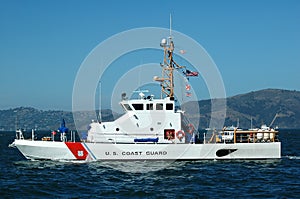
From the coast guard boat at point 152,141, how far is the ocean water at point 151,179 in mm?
681

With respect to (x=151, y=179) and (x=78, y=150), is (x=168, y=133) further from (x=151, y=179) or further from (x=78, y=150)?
(x=151, y=179)

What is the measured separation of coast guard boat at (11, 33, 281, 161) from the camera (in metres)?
29.9

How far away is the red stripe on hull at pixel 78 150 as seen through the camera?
29.6 meters

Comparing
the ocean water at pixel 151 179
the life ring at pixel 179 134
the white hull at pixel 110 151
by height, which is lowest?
the ocean water at pixel 151 179

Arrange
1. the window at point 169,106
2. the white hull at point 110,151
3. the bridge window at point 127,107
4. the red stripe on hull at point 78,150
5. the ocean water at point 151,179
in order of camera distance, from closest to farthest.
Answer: the ocean water at point 151,179
the red stripe on hull at point 78,150
the white hull at point 110,151
the window at point 169,106
the bridge window at point 127,107

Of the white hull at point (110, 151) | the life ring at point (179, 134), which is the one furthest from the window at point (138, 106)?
the life ring at point (179, 134)

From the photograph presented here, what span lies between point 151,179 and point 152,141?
21.4 ft

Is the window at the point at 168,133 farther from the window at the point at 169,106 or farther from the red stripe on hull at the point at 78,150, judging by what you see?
the red stripe on hull at the point at 78,150

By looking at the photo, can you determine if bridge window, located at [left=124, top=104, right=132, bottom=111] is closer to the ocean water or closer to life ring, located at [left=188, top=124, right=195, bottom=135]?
the ocean water

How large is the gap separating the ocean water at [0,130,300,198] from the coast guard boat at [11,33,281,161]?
681 mm

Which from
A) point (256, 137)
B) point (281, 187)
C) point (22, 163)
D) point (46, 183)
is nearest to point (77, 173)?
point (46, 183)

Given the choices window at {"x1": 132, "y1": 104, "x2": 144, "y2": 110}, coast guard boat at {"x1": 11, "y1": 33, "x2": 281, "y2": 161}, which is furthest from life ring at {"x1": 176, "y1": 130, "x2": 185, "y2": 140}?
window at {"x1": 132, "y1": 104, "x2": 144, "y2": 110}

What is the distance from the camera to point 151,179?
23.7m

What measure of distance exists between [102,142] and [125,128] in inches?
76.2
